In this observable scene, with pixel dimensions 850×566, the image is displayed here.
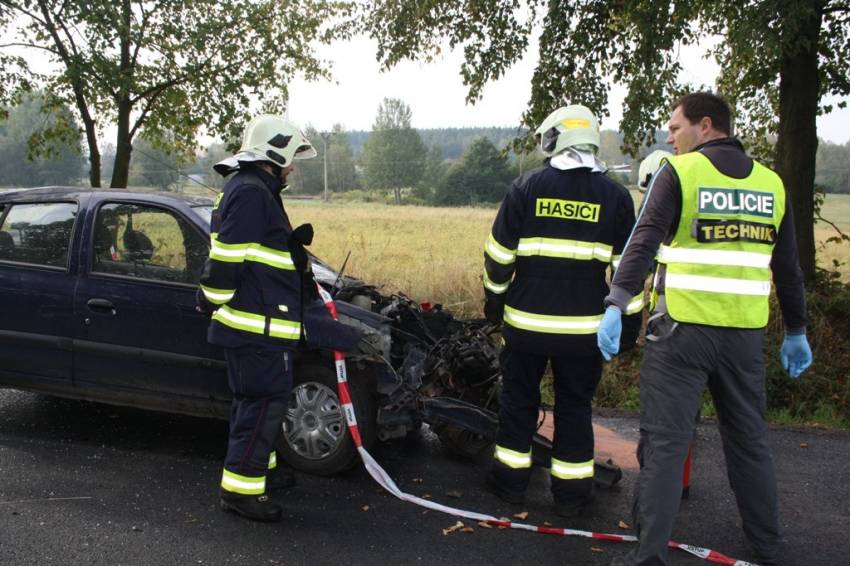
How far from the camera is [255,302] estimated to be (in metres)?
3.79

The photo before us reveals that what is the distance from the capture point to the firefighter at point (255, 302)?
3697 mm

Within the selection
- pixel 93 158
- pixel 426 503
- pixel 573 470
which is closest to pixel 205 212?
pixel 426 503

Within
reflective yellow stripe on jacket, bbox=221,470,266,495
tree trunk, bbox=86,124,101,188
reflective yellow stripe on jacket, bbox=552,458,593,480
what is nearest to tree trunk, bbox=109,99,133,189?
tree trunk, bbox=86,124,101,188

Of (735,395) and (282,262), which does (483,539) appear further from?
(282,262)

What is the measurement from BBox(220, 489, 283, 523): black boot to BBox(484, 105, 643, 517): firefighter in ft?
4.23

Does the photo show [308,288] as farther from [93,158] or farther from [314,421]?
[93,158]

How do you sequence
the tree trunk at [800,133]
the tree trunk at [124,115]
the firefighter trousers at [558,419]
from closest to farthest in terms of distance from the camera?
the firefighter trousers at [558,419], the tree trunk at [800,133], the tree trunk at [124,115]

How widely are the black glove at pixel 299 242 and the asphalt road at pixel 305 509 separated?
4.36 feet

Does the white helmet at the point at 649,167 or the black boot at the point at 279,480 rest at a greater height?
the white helmet at the point at 649,167

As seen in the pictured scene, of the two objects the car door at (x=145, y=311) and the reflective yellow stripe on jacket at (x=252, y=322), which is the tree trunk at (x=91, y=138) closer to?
the car door at (x=145, y=311)

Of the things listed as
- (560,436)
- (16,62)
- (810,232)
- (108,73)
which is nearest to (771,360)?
(810,232)

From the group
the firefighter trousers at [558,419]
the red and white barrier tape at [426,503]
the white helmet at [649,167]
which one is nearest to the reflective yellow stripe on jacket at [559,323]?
the firefighter trousers at [558,419]

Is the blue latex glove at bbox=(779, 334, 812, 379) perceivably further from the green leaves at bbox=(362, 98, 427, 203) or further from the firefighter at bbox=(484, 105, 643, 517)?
the green leaves at bbox=(362, 98, 427, 203)

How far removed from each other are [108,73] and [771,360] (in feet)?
25.2
